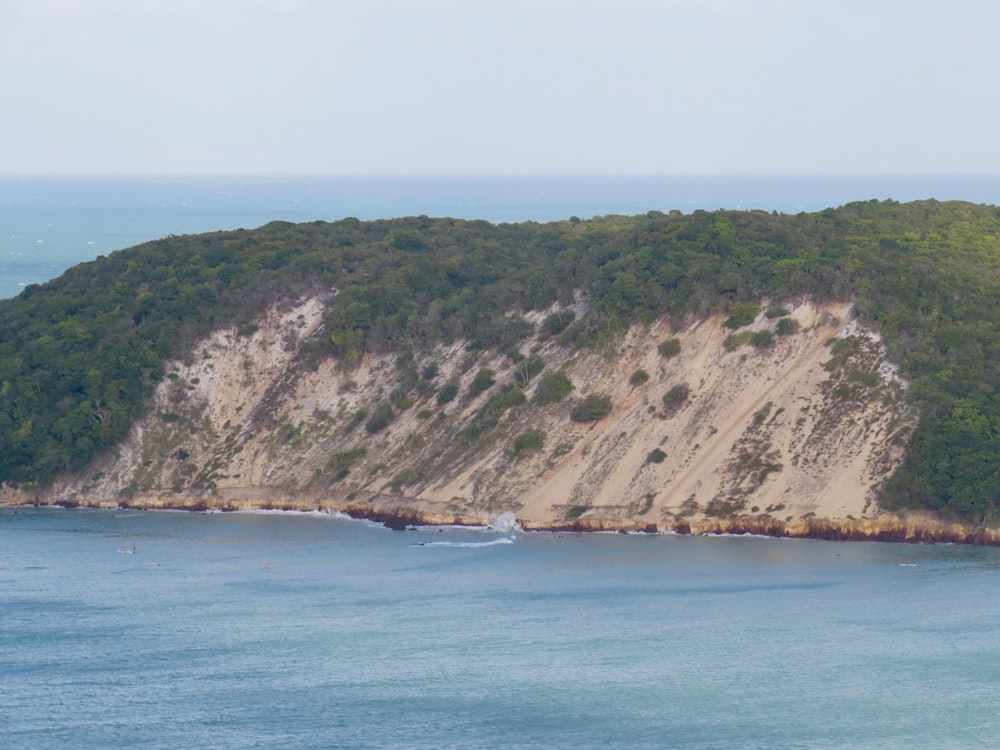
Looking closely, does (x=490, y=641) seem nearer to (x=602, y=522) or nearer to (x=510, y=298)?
(x=602, y=522)

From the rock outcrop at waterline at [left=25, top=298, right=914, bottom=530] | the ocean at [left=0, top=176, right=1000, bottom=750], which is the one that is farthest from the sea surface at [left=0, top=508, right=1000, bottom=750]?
the rock outcrop at waterline at [left=25, top=298, right=914, bottom=530]

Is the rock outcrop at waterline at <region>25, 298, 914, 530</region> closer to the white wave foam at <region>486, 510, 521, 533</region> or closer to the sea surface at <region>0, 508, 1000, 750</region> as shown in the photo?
the white wave foam at <region>486, 510, 521, 533</region>

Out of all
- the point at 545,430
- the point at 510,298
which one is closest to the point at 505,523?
the point at 545,430

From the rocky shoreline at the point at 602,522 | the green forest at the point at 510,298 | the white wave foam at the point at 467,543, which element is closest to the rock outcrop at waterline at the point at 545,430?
the rocky shoreline at the point at 602,522

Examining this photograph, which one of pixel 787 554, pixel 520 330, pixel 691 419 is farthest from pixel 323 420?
pixel 787 554

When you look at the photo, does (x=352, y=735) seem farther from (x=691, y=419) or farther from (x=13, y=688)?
(x=691, y=419)
